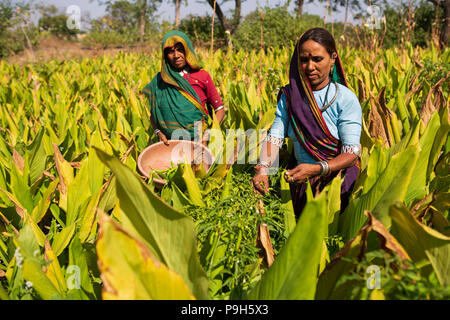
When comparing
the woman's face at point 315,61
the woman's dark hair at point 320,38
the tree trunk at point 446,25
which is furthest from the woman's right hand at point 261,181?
the tree trunk at point 446,25

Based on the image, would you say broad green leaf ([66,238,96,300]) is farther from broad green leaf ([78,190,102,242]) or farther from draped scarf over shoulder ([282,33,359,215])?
draped scarf over shoulder ([282,33,359,215])

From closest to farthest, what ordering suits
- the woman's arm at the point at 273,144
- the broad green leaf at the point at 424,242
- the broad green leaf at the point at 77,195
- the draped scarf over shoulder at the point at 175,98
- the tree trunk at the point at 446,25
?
the broad green leaf at the point at 424,242, the broad green leaf at the point at 77,195, the woman's arm at the point at 273,144, the draped scarf over shoulder at the point at 175,98, the tree trunk at the point at 446,25

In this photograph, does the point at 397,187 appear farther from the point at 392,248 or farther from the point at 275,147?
the point at 275,147

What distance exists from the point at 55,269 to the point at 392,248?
0.99 metres

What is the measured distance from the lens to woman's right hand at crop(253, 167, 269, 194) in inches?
61.3

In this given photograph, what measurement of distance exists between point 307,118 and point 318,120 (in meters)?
0.05

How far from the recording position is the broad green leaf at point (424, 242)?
77 centimetres

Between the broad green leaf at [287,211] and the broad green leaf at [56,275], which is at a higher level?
the broad green leaf at [287,211]

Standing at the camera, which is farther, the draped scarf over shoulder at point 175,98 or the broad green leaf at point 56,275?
the draped scarf over shoulder at point 175,98

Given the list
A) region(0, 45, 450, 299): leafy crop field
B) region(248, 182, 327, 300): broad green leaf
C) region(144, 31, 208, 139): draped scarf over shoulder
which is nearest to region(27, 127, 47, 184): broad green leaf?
region(0, 45, 450, 299): leafy crop field

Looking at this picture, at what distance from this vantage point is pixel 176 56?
215cm

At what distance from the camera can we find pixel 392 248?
0.79 meters

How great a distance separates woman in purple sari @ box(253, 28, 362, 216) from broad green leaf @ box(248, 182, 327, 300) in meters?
0.67

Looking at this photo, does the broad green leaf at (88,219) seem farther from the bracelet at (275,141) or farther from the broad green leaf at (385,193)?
the broad green leaf at (385,193)
